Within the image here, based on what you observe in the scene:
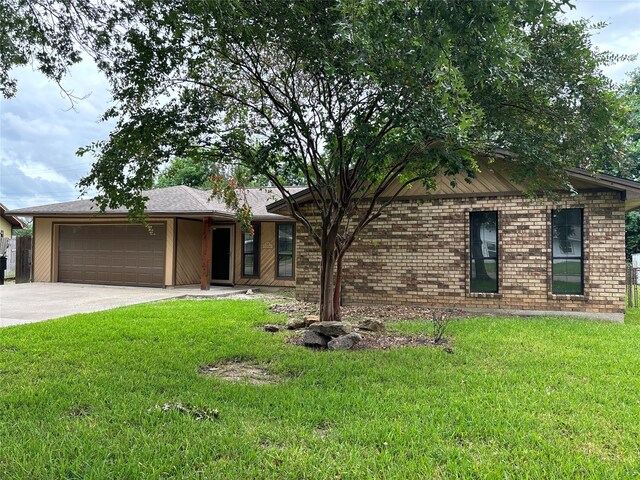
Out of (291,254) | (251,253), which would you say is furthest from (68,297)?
(291,254)

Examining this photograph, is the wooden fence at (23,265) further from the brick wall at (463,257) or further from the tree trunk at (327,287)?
the tree trunk at (327,287)

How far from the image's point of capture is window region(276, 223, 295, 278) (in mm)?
14750

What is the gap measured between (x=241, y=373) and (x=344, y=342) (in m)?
1.63

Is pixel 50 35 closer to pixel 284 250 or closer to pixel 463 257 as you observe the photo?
pixel 463 257

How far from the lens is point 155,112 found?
230 inches

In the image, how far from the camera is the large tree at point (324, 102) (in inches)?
182

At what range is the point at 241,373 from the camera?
4.89 m

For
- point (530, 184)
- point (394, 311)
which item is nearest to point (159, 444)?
point (530, 184)

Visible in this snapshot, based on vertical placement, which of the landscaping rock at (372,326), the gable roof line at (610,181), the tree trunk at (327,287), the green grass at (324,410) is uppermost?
the gable roof line at (610,181)

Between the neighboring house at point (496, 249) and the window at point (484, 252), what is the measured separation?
2cm

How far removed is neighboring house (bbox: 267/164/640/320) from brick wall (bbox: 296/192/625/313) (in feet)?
0.06

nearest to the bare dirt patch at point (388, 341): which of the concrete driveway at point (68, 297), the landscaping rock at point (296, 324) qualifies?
the landscaping rock at point (296, 324)

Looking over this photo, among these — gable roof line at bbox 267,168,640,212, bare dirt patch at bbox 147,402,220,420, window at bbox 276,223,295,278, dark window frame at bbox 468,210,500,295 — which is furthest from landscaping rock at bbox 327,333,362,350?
window at bbox 276,223,295,278

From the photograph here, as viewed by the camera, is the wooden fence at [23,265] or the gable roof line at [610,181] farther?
the wooden fence at [23,265]
